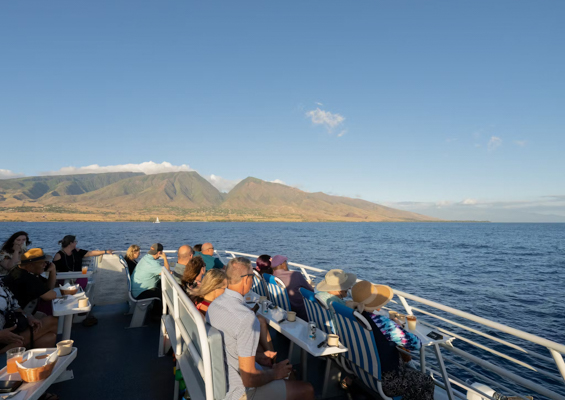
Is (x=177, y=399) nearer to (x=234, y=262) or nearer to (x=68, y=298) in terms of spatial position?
(x=234, y=262)

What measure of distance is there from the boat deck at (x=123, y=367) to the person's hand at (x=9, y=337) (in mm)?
715

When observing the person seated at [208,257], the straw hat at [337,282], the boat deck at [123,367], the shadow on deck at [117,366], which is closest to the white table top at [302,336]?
the straw hat at [337,282]

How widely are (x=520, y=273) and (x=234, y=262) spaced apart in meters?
32.2

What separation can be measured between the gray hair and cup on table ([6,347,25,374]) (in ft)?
5.27

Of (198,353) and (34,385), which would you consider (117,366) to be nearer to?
(34,385)

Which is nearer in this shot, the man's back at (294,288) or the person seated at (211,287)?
the person seated at (211,287)

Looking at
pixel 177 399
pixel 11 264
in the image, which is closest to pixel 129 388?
pixel 177 399

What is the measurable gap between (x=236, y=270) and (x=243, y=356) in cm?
67

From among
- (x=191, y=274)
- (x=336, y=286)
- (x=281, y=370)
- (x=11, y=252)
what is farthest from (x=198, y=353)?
(x=11, y=252)

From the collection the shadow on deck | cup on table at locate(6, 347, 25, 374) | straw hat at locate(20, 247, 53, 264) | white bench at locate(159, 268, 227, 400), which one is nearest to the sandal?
the shadow on deck

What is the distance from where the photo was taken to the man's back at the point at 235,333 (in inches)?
89.6

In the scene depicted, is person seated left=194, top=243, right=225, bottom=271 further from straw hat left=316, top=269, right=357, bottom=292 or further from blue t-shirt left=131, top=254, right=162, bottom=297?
straw hat left=316, top=269, right=357, bottom=292

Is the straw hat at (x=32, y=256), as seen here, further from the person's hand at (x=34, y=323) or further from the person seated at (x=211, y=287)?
the person seated at (x=211, y=287)

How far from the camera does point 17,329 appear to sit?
11.1 feet
